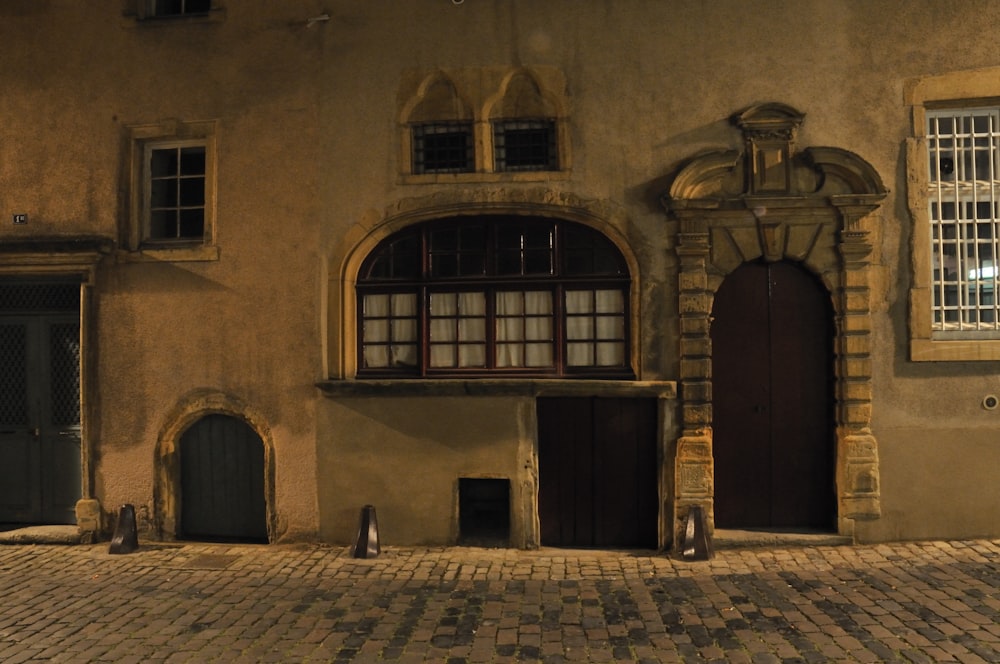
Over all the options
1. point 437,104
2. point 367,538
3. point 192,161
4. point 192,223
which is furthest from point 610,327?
point 192,161

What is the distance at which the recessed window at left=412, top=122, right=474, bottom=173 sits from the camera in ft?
24.0

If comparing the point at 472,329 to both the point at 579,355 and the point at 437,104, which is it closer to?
the point at 579,355

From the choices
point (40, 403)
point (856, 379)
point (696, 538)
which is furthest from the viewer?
point (40, 403)

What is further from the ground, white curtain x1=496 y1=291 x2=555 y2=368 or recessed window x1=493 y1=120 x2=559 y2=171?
recessed window x1=493 y1=120 x2=559 y2=171

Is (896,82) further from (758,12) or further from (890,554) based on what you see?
(890,554)

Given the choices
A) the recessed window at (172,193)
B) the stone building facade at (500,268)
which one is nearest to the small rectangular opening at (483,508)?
the stone building facade at (500,268)

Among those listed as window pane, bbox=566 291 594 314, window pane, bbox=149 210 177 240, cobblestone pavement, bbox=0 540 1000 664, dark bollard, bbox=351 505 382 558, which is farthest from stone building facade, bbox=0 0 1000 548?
cobblestone pavement, bbox=0 540 1000 664

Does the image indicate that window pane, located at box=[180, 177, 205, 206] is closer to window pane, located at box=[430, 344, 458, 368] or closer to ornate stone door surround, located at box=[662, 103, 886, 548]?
window pane, located at box=[430, 344, 458, 368]

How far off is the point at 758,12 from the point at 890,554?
219 inches

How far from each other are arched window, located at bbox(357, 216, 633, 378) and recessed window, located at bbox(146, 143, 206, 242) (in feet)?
7.07

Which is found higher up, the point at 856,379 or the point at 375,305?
the point at 375,305

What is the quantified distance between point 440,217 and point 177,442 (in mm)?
3902

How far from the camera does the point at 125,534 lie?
23.4 ft

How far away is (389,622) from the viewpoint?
5.20 meters
